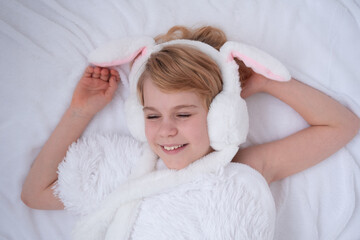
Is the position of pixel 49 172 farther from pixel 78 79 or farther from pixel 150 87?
pixel 150 87

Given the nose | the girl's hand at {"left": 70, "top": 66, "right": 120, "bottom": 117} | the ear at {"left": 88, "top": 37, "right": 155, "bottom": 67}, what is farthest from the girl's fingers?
the nose

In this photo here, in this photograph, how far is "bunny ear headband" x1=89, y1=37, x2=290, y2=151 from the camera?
1188mm

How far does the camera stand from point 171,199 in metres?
1.22

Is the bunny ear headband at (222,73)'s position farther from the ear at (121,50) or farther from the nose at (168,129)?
the nose at (168,129)

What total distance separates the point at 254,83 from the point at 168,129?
46 centimetres

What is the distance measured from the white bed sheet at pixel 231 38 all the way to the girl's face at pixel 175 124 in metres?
0.32

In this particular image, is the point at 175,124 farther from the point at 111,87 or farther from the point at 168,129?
the point at 111,87

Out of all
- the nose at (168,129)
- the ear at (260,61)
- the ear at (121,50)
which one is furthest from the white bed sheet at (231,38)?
the nose at (168,129)

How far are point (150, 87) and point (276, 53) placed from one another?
63 centimetres

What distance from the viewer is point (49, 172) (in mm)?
1395

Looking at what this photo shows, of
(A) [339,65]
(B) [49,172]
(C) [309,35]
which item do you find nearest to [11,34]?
(B) [49,172]

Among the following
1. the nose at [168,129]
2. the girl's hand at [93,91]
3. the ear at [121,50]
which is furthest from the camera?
the girl's hand at [93,91]

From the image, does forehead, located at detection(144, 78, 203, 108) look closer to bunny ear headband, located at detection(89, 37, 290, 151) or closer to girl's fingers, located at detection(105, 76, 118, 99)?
bunny ear headband, located at detection(89, 37, 290, 151)

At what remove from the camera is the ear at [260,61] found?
46.9 inches
